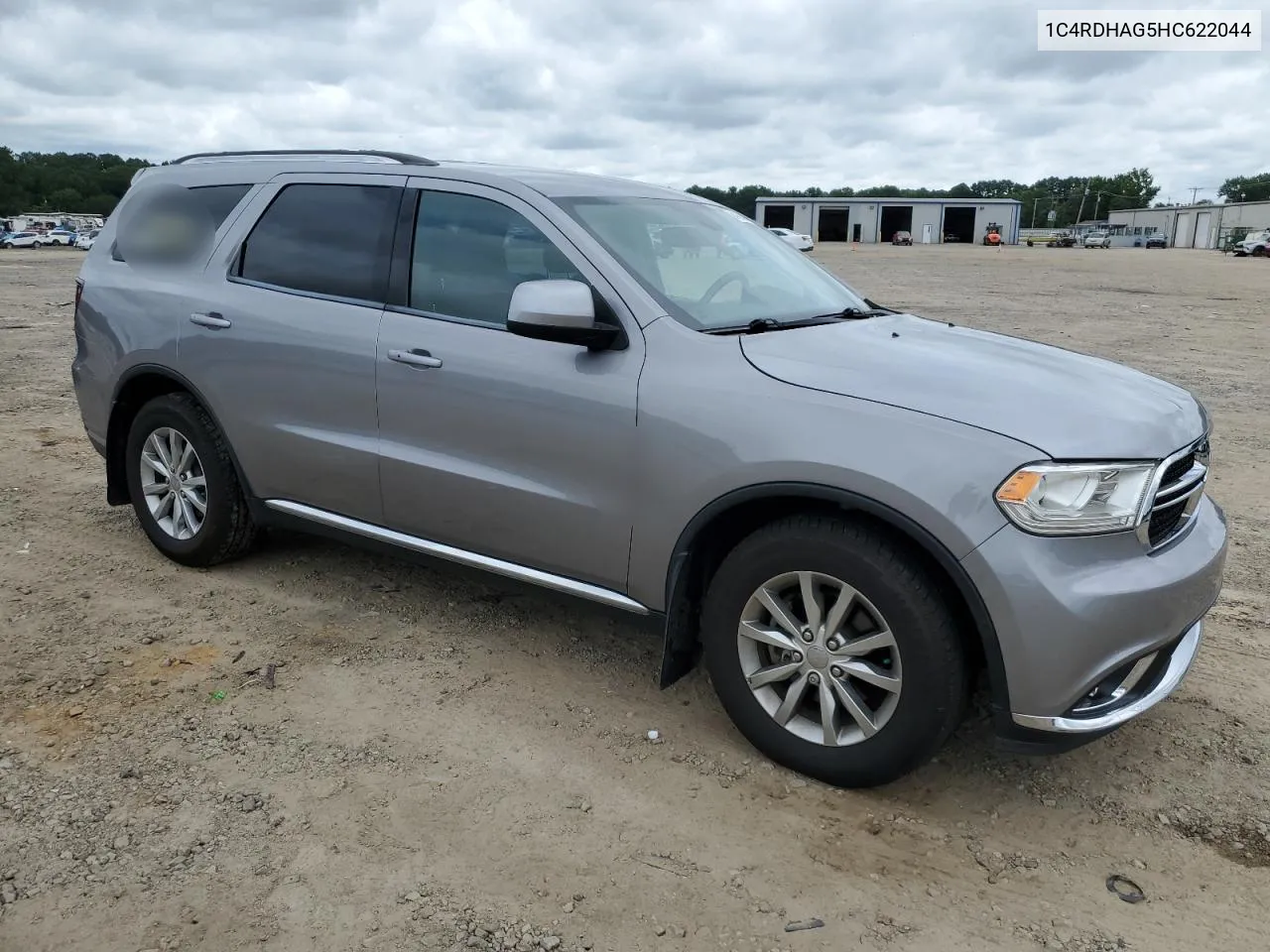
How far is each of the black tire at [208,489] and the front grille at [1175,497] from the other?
3.61 metres

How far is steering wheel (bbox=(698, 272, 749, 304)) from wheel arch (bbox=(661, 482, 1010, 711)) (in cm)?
83

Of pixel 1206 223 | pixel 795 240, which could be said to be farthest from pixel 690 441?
pixel 1206 223

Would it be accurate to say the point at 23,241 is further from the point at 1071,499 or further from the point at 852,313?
the point at 1071,499

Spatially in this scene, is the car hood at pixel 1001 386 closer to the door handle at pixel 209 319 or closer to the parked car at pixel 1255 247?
the door handle at pixel 209 319

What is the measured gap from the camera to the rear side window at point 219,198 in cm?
449

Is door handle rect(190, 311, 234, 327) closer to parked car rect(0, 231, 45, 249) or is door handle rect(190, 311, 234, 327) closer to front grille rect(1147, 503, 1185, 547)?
front grille rect(1147, 503, 1185, 547)

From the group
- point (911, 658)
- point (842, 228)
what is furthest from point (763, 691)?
point (842, 228)

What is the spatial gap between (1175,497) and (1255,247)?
62.4 metres

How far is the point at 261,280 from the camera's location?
4273mm

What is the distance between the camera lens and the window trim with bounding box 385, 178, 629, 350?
3334mm

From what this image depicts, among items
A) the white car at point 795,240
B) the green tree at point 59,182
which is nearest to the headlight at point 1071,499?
the white car at point 795,240

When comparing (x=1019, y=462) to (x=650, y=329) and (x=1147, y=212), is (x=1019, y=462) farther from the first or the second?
(x=1147, y=212)

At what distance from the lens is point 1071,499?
2.64 m

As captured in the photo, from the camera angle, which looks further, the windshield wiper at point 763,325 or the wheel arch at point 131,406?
the wheel arch at point 131,406
